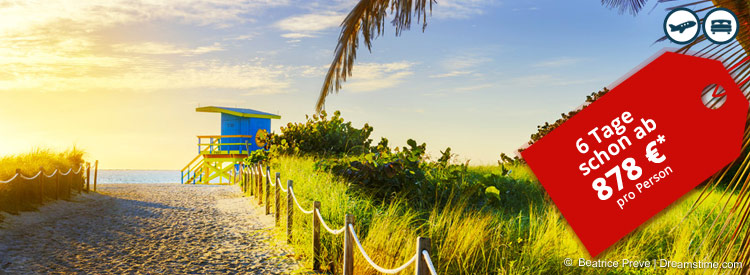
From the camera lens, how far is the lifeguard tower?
24.8 meters

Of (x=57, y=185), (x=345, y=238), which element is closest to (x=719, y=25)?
(x=345, y=238)

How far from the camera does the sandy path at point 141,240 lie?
6.21 m

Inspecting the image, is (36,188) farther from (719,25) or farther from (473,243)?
(719,25)

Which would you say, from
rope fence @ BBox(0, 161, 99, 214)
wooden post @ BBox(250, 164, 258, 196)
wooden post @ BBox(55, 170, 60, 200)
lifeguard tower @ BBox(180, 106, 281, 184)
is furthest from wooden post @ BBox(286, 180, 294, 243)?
lifeguard tower @ BBox(180, 106, 281, 184)

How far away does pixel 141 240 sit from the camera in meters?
7.77

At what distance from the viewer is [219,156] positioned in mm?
24953

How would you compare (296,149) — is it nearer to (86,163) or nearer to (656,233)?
(86,163)

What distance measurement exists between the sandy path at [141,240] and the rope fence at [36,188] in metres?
0.29

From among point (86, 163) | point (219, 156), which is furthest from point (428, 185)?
point (219, 156)

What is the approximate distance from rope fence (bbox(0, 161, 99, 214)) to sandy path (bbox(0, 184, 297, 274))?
0.95 feet

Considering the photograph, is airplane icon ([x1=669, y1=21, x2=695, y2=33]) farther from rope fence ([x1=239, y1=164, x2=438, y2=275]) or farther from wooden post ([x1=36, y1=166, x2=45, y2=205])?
wooden post ([x1=36, y1=166, x2=45, y2=205])

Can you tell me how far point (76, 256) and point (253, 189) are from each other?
7.35 m

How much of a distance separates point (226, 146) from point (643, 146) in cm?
2410

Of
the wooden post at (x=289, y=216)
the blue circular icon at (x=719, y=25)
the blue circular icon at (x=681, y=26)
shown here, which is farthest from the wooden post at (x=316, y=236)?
the blue circular icon at (x=719, y=25)
